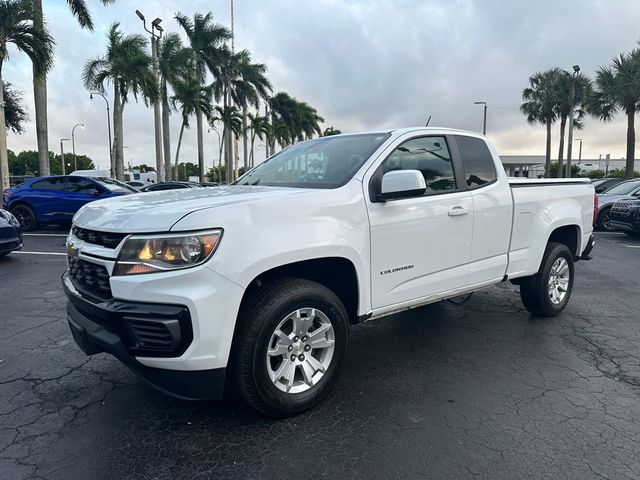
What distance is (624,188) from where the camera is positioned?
573 inches

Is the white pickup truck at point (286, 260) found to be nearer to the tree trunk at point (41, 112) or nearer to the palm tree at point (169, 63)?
the tree trunk at point (41, 112)

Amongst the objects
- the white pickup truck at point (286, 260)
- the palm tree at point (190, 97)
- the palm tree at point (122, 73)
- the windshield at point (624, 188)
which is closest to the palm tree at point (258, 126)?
the palm tree at point (190, 97)

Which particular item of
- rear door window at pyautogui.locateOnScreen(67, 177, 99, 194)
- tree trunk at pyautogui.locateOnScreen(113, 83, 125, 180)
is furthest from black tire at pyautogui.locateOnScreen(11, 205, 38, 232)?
→ tree trunk at pyautogui.locateOnScreen(113, 83, 125, 180)

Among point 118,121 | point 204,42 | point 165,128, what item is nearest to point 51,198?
point 118,121

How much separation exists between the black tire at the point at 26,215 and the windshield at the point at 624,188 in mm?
16776

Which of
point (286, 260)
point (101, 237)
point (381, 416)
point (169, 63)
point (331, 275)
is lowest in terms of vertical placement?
point (381, 416)

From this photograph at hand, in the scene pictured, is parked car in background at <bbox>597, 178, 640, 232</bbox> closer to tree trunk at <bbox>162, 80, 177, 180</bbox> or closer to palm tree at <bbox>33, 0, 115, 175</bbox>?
palm tree at <bbox>33, 0, 115, 175</bbox>

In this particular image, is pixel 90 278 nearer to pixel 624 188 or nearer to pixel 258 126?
pixel 624 188

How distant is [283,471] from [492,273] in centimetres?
272

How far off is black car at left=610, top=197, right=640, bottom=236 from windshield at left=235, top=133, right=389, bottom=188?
10966 mm

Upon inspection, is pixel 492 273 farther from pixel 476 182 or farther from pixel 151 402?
pixel 151 402

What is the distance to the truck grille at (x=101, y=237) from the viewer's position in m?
2.69

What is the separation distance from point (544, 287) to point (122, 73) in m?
25.7

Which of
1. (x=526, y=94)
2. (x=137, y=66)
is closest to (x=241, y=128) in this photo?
(x=137, y=66)
